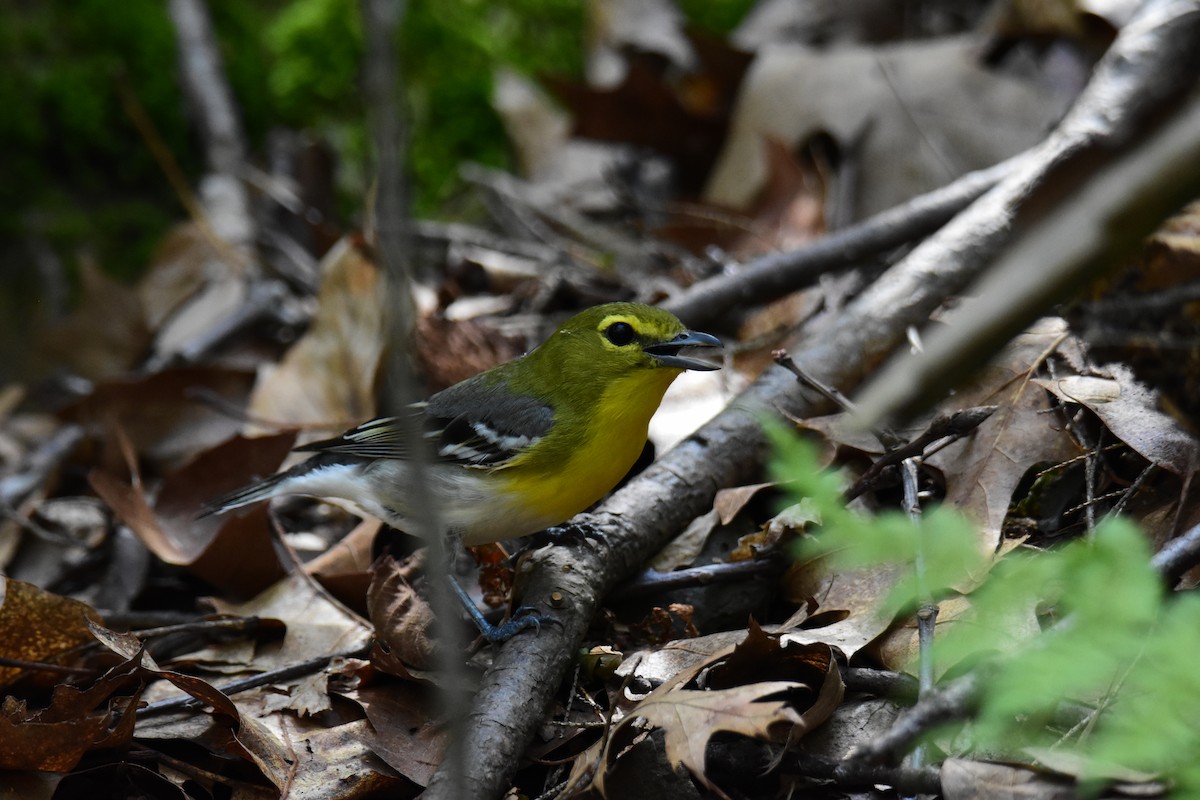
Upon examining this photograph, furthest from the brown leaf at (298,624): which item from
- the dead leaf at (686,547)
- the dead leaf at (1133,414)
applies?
the dead leaf at (1133,414)

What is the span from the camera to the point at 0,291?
7094 mm

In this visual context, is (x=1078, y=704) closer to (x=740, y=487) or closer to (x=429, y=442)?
(x=740, y=487)

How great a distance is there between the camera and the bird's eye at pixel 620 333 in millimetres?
4066

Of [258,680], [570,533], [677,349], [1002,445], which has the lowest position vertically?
[258,680]

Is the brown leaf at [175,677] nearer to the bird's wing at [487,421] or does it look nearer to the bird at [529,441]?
the bird at [529,441]

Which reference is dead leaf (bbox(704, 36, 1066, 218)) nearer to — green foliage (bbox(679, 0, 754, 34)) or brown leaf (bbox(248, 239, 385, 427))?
green foliage (bbox(679, 0, 754, 34))

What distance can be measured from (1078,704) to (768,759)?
0.77m

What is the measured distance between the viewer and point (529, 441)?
4078mm

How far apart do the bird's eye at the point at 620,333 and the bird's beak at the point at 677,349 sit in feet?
0.24

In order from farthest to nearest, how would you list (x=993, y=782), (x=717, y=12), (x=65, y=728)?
(x=717, y=12)
(x=65, y=728)
(x=993, y=782)

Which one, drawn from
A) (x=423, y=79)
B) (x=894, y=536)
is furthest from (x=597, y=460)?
(x=423, y=79)

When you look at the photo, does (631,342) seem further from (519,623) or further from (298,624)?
(298,624)

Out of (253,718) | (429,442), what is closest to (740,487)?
(429,442)

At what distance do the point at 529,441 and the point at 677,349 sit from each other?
68cm
